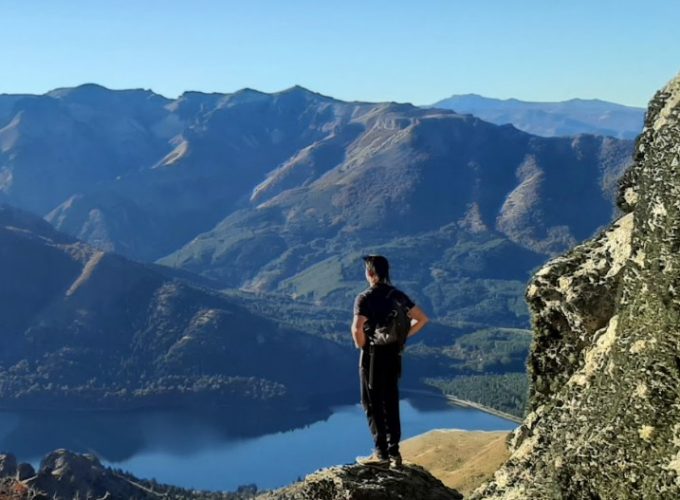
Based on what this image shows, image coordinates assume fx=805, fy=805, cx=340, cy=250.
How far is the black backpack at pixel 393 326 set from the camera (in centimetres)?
1553

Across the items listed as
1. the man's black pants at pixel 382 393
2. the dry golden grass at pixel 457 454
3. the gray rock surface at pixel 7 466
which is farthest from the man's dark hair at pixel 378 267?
the gray rock surface at pixel 7 466

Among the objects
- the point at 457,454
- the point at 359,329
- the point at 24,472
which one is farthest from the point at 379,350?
the point at 24,472

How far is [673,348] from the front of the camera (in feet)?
38.5

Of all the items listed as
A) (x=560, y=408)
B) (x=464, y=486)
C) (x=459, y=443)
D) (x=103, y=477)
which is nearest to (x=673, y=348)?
(x=560, y=408)

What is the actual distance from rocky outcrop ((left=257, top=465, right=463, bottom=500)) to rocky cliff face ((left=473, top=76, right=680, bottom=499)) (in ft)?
6.23

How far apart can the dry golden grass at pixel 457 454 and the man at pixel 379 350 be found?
66522mm

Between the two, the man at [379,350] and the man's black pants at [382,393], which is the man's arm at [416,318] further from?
the man's black pants at [382,393]

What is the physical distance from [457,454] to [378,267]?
335 ft

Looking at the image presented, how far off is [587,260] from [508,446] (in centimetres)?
418

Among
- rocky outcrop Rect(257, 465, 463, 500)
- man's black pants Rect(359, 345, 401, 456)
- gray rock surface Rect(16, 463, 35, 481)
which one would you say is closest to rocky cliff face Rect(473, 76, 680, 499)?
rocky outcrop Rect(257, 465, 463, 500)

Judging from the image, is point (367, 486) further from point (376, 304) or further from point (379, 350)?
point (376, 304)

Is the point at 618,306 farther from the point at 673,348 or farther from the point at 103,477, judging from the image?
the point at 103,477

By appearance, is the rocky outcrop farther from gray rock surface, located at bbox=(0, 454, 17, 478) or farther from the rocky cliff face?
gray rock surface, located at bbox=(0, 454, 17, 478)

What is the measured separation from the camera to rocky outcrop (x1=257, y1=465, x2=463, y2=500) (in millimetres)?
15492
